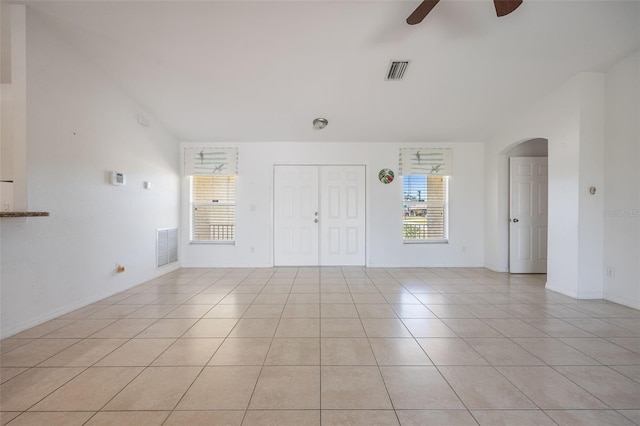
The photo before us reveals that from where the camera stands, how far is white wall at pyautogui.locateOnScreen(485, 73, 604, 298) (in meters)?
3.40

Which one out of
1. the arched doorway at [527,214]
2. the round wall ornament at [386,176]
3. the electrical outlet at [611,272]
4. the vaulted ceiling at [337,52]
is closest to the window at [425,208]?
the round wall ornament at [386,176]

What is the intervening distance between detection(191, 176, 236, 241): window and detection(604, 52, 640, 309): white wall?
566 centimetres

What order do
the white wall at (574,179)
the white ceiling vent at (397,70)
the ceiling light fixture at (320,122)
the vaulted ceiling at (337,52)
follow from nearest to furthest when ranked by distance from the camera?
1. the vaulted ceiling at (337,52)
2. the white ceiling vent at (397,70)
3. the white wall at (574,179)
4. the ceiling light fixture at (320,122)

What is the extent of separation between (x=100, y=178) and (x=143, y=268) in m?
1.51

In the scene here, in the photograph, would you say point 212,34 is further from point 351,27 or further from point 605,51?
point 605,51

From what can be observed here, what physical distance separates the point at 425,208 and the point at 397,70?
2887 mm

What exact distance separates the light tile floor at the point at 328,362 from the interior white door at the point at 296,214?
1.97 metres

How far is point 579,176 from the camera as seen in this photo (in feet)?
11.2

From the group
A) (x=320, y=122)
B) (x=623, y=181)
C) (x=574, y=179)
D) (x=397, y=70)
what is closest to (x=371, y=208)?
(x=320, y=122)

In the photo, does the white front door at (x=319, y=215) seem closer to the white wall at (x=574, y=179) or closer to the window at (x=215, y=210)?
the window at (x=215, y=210)

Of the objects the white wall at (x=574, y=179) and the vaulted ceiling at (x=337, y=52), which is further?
the white wall at (x=574, y=179)

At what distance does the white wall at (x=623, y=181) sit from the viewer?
310 centimetres

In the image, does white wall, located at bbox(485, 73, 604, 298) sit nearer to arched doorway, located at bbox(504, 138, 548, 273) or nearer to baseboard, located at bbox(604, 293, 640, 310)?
baseboard, located at bbox(604, 293, 640, 310)

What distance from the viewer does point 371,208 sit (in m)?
5.36
